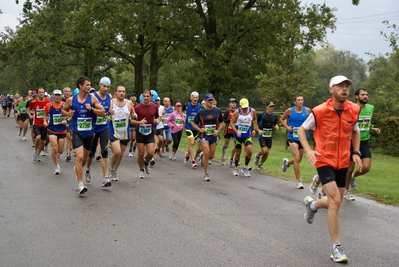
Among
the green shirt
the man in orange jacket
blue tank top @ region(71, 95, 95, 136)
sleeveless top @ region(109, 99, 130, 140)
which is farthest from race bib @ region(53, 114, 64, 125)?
the man in orange jacket

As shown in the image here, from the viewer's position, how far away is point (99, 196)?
8773 mm

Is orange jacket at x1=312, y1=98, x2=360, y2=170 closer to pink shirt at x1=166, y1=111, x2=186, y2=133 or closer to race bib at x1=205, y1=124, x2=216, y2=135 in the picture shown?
race bib at x1=205, y1=124, x2=216, y2=135

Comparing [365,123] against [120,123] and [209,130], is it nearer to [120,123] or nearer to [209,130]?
[209,130]

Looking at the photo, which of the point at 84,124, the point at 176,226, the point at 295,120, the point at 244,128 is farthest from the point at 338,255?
the point at 244,128

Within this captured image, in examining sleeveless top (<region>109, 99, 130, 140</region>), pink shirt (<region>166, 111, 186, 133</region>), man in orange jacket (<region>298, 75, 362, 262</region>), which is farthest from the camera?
pink shirt (<region>166, 111, 186, 133</region>)

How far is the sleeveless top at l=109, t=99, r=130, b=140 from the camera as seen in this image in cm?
1031

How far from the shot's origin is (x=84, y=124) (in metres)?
9.07

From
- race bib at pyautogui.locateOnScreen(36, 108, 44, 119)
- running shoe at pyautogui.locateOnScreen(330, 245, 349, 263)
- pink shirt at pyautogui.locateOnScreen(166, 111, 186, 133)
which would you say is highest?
race bib at pyautogui.locateOnScreen(36, 108, 44, 119)

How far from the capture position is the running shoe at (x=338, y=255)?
17.0 feet

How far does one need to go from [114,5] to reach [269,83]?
37.3ft

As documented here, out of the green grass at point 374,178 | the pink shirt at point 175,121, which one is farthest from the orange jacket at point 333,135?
the pink shirt at point 175,121

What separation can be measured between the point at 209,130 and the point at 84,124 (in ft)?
11.0

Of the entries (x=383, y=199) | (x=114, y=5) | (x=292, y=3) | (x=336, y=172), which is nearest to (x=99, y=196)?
(x=336, y=172)

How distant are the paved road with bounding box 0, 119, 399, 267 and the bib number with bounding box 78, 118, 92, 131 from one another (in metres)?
1.26
